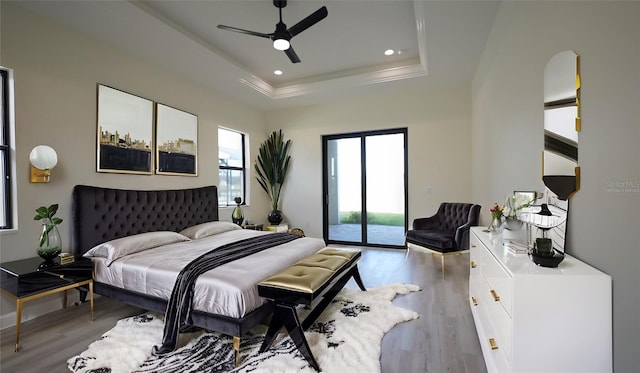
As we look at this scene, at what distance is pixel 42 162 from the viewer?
2490 millimetres

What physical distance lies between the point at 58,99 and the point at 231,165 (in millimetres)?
2726

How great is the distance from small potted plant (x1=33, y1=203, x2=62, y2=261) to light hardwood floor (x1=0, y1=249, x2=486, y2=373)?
0.63m

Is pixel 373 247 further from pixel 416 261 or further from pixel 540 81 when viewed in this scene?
pixel 540 81

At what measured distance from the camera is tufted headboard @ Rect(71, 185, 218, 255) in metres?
2.82

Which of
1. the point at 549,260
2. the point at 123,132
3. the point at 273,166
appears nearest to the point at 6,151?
the point at 123,132

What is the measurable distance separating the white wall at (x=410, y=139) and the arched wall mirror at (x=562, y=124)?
9.94ft

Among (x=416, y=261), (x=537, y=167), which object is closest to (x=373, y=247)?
(x=416, y=261)

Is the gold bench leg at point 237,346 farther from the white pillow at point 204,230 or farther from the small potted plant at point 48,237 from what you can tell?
the white pillow at point 204,230

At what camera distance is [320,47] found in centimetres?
378

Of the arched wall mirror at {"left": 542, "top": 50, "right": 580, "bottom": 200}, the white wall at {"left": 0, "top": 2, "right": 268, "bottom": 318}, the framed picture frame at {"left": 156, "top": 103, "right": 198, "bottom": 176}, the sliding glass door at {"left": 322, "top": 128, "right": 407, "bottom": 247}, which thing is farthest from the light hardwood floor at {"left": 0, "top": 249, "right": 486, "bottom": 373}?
the sliding glass door at {"left": 322, "top": 128, "right": 407, "bottom": 247}

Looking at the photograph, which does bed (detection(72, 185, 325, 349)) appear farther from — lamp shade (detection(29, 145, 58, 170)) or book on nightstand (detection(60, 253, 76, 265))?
lamp shade (detection(29, 145, 58, 170))

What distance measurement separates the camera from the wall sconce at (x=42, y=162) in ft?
8.09

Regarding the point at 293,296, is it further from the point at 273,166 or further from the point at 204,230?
the point at 273,166

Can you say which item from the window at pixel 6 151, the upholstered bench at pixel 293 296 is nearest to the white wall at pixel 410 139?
the upholstered bench at pixel 293 296
